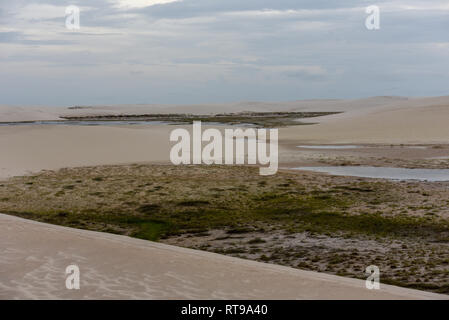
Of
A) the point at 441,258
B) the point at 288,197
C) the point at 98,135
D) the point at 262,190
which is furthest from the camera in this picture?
the point at 98,135

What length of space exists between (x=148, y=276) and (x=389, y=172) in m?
12.8

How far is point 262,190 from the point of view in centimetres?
1538

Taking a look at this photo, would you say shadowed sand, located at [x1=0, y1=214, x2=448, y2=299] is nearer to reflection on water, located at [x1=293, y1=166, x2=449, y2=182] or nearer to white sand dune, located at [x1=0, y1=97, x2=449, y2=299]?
white sand dune, located at [x1=0, y1=97, x2=449, y2=299]

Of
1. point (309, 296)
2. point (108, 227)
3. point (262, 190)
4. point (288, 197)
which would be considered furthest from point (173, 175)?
point (309, 296)

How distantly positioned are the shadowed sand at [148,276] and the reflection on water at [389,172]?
32.7 feet

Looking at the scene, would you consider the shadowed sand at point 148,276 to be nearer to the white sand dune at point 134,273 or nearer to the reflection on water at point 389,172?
the white sand dune at point 134,273

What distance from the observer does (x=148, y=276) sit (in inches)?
308

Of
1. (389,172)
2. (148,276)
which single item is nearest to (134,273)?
(148,276)

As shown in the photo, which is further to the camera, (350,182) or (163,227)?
(350,182)

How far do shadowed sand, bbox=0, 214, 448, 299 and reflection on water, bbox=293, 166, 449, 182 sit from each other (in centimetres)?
996

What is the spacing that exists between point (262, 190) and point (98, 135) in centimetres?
1674

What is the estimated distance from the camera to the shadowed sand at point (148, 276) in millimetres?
7047
